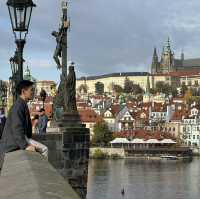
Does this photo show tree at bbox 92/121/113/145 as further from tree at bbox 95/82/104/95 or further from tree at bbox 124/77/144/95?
tree at bbox 95/82/104/95

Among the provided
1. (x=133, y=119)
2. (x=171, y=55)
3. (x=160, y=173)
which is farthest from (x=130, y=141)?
(x=171, y=55)

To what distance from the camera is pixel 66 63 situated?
588 inches

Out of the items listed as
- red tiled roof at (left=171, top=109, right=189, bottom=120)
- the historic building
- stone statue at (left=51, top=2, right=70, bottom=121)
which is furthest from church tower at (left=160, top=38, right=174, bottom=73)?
stone statue at (left=51, top=2, right=70, bottom=121)

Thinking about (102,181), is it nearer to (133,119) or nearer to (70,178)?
(70,178)

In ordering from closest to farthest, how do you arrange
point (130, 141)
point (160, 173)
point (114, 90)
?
point (160, 173) < point (130, 141) < point (114, 90)

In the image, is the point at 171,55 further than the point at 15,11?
Yes

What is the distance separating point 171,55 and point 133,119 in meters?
83.7

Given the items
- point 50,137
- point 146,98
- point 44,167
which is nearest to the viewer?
point 44,167

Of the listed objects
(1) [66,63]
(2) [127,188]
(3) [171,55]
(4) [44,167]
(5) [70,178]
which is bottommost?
(2) [127,188]

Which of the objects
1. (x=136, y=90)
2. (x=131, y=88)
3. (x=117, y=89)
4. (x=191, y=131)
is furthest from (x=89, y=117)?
(x=117, y=89)

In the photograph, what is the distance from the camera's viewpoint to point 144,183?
4891 cm

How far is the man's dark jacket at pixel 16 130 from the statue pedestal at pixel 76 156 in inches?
310

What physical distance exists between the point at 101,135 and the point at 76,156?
78.9 meters

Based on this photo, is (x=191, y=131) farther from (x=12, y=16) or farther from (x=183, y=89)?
(x=12, y=16)
